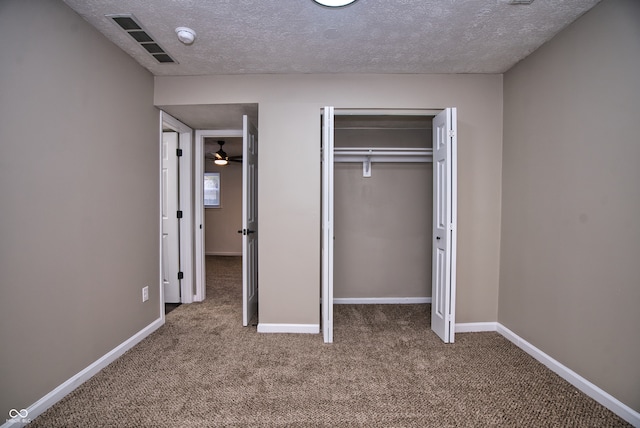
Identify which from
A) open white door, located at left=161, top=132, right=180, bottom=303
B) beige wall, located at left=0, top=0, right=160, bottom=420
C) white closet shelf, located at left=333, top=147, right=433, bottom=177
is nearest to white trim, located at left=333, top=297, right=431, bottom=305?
white closet shelf, located at left=333, top=147, right=433, bottom=177

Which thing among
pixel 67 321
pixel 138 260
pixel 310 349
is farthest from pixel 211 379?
pixel 138 260

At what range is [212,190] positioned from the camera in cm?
739

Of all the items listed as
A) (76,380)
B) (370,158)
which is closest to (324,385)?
(76,380)

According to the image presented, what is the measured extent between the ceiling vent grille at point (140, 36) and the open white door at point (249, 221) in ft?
2.72

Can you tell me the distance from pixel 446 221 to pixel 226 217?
5858 mm

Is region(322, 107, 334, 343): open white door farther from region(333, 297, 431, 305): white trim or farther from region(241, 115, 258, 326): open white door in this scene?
region(333, 297, 431, 305): white trim

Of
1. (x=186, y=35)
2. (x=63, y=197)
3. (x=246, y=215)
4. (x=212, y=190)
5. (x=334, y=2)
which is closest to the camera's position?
(x=334, y=2)

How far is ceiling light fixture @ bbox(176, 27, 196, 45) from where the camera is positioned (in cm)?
213

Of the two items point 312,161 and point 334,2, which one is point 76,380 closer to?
point 312,161

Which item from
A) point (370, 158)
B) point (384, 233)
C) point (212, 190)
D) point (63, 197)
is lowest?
point (384, 233)

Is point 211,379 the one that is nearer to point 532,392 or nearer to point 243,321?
point 243,321

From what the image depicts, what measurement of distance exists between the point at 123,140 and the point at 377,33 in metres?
2.23

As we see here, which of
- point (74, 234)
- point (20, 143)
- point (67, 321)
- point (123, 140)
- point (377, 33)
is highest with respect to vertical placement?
point (377, 33)

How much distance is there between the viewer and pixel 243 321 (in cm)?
309
